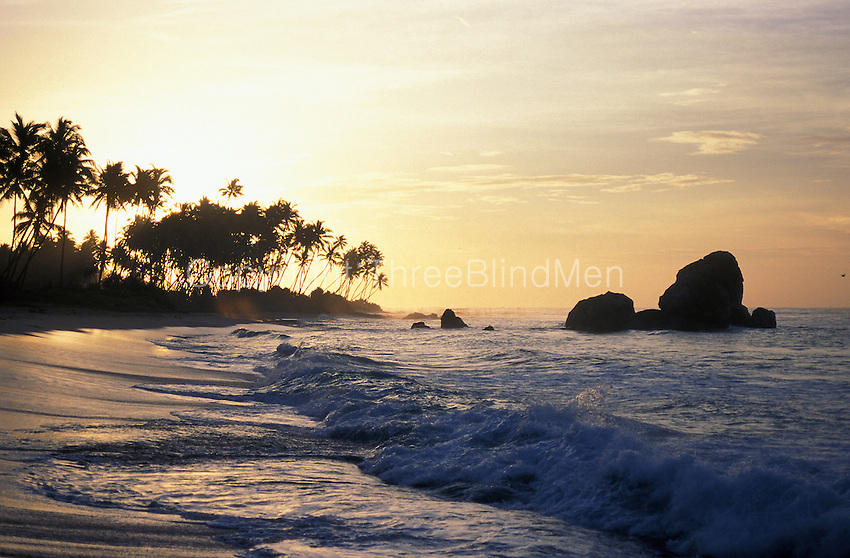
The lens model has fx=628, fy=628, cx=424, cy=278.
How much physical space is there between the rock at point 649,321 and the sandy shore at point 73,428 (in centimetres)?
4109

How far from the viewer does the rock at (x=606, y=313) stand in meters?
51.5

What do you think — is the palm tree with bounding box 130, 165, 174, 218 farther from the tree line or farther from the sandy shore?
the sandy shore

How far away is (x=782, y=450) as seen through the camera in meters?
7.59

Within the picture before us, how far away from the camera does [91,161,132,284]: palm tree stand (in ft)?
192

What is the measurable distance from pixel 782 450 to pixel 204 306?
71.9 meters

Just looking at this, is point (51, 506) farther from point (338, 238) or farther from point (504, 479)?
point (338, 238)

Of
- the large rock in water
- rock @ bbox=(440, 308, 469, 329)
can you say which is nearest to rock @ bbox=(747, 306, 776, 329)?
the large rock in water

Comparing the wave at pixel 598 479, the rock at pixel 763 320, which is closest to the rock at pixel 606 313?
the rock at pixel 763 320

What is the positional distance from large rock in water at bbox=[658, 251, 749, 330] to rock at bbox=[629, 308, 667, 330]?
17.2 inches

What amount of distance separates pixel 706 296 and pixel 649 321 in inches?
189

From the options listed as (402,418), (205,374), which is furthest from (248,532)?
(205,374)

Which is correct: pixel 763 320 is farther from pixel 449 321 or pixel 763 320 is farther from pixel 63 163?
pixel 63 163

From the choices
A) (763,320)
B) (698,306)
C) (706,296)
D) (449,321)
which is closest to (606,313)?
(698,306)

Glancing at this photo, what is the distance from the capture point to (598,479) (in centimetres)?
635
